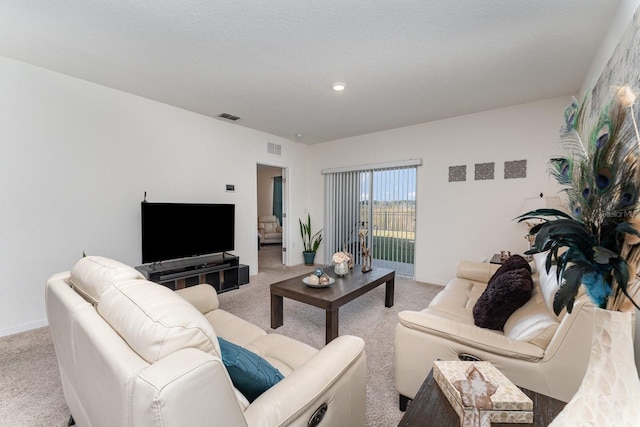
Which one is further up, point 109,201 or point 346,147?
point 346,147

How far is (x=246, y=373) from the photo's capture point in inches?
37.6

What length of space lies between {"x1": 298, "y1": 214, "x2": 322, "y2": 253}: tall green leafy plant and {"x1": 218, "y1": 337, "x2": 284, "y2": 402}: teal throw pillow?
449 centimetres

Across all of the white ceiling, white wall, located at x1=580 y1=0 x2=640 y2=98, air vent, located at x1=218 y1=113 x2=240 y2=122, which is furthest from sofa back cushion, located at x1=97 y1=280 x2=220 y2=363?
air vent, located at x1=218 y1=113 x2=240 y2=122

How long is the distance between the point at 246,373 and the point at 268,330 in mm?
1775

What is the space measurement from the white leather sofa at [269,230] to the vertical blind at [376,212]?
299 cm

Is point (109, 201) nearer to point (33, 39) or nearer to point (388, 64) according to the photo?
point (33, 39)

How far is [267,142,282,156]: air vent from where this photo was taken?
4834 millimetres

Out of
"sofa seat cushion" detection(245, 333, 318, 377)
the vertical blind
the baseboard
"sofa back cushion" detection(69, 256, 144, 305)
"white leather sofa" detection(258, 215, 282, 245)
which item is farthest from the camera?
"white leather sofa" detection(258, 215, 282, 245)

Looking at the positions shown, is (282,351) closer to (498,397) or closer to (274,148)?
(498,397)

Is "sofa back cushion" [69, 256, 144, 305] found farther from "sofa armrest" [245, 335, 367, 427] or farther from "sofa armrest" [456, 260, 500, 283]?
"sofa armrest" [456, 260, 500, 283]

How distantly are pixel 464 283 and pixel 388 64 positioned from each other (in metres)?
2.30

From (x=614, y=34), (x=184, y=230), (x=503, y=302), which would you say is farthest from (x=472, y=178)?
(x=184, y=230)

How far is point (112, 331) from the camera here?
840 millimetres

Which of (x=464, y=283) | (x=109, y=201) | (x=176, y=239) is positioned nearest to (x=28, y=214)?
(x=109, y=201)
